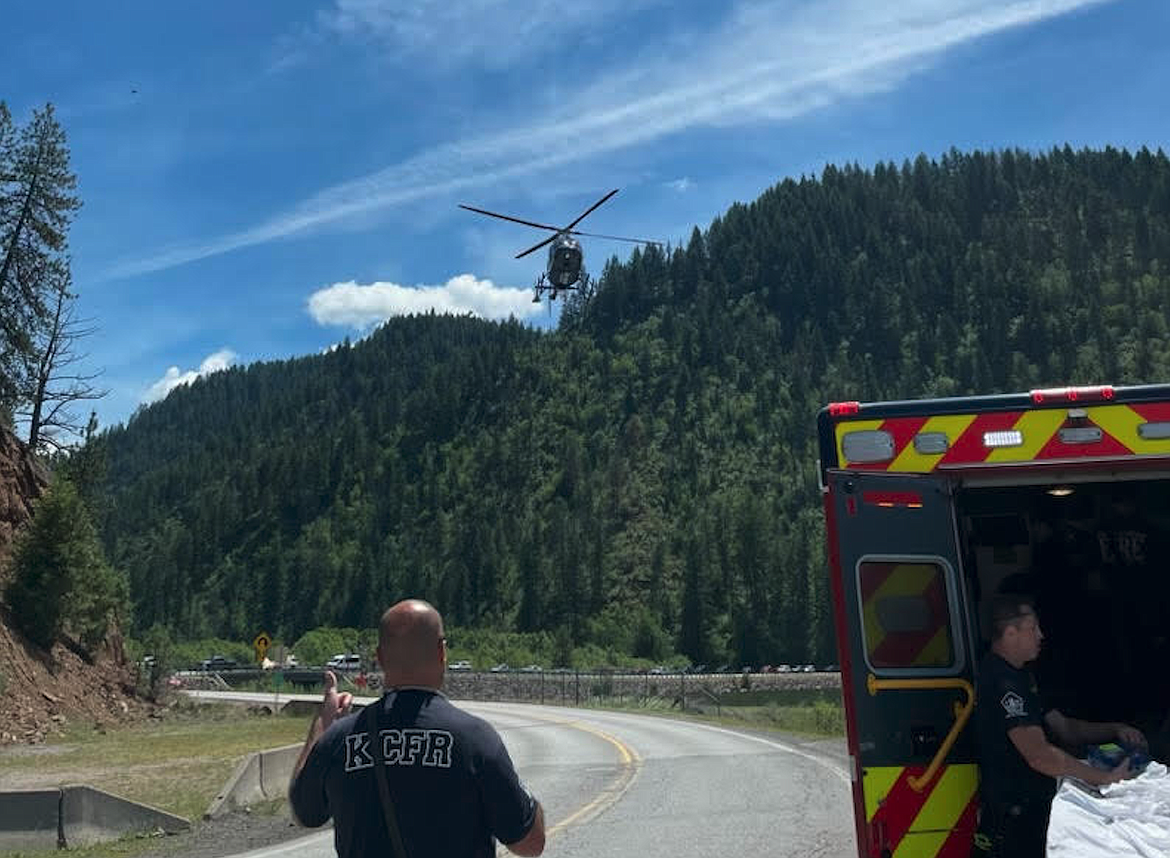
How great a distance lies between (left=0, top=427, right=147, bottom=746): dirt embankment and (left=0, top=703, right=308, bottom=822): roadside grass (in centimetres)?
90

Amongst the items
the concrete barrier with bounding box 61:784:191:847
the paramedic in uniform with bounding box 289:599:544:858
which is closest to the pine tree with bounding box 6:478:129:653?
the concrete barrier with bounding box 61:784:191:847

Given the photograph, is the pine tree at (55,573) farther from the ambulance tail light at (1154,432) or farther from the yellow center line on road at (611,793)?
the ambulance tail light at (1154,432)

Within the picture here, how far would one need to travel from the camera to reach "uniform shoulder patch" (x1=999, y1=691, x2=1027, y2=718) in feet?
15.6

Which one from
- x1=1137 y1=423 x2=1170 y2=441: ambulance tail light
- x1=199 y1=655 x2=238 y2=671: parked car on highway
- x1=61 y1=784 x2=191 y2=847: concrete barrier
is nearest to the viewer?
x1=1137 y1=423 x2=1170 y2=441: ambulance tail light

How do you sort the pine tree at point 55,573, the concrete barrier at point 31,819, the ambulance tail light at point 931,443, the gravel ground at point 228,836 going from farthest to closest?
the pine tree at point 55,573 < the concrete barrier at point 31,819 < the gravel ground at point 228,836 < the ambulance tail light at point 931,443

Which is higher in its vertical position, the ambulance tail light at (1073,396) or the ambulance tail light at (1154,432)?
the ambulance tail light at (1073,396)

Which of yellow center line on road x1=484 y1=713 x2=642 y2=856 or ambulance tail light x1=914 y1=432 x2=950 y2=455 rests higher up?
ambulance tail light x1=914 y1=432 x2=950 y2=455

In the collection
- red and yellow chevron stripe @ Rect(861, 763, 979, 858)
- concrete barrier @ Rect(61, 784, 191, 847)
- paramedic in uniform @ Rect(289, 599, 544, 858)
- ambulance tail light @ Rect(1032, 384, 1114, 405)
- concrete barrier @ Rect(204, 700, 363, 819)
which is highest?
ambulance tail light @ Rect(1032, 384, 1114, 405)

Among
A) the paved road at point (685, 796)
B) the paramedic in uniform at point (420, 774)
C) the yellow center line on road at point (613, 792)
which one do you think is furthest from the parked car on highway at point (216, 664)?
the paramedic in uniform at point (420, 774)

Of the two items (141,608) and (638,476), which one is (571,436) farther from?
(141,608)

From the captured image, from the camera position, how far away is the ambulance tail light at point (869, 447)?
5457 mm

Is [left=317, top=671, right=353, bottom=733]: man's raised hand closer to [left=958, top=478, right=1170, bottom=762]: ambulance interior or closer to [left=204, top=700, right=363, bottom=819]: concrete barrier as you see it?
[left=958, top=478, right=1170, bottom=762]: ambulance interior

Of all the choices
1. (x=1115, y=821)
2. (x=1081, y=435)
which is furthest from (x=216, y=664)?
(x=1115, y=821)

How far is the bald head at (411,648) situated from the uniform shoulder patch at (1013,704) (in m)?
2.84
